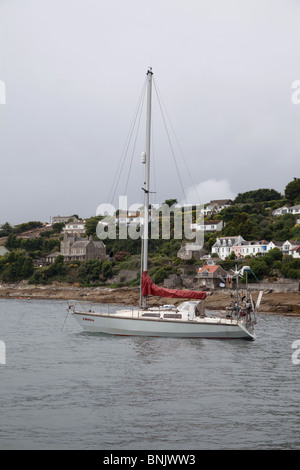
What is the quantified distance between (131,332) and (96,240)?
110m

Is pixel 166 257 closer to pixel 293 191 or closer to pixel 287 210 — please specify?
pixel 287 210

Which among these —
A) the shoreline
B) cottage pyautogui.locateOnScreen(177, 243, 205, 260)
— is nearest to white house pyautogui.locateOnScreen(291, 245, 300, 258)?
the shoreline

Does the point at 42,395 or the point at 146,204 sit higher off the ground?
the point at 146,204

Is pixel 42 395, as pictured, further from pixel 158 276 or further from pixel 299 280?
pixel 158 276

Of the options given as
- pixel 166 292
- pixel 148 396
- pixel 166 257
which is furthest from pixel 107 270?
pixel 148 396

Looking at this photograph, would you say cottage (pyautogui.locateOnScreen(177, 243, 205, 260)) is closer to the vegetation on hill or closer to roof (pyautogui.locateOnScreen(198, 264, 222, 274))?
the vegetation on hill

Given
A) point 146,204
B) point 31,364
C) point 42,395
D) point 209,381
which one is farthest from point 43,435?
point 146,204

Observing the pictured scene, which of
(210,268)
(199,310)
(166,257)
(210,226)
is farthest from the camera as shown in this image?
(210,226)

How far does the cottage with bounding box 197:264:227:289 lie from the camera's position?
3593 inches

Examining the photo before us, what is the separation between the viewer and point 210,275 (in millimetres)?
91562

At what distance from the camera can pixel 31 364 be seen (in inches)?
920

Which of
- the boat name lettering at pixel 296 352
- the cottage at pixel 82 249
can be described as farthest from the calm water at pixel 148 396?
the cottage at pixel 82 249

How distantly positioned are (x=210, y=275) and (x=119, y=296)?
53.3 feet

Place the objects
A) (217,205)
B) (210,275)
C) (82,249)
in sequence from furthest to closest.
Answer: (217,205) → (82,249) → (210,275)
